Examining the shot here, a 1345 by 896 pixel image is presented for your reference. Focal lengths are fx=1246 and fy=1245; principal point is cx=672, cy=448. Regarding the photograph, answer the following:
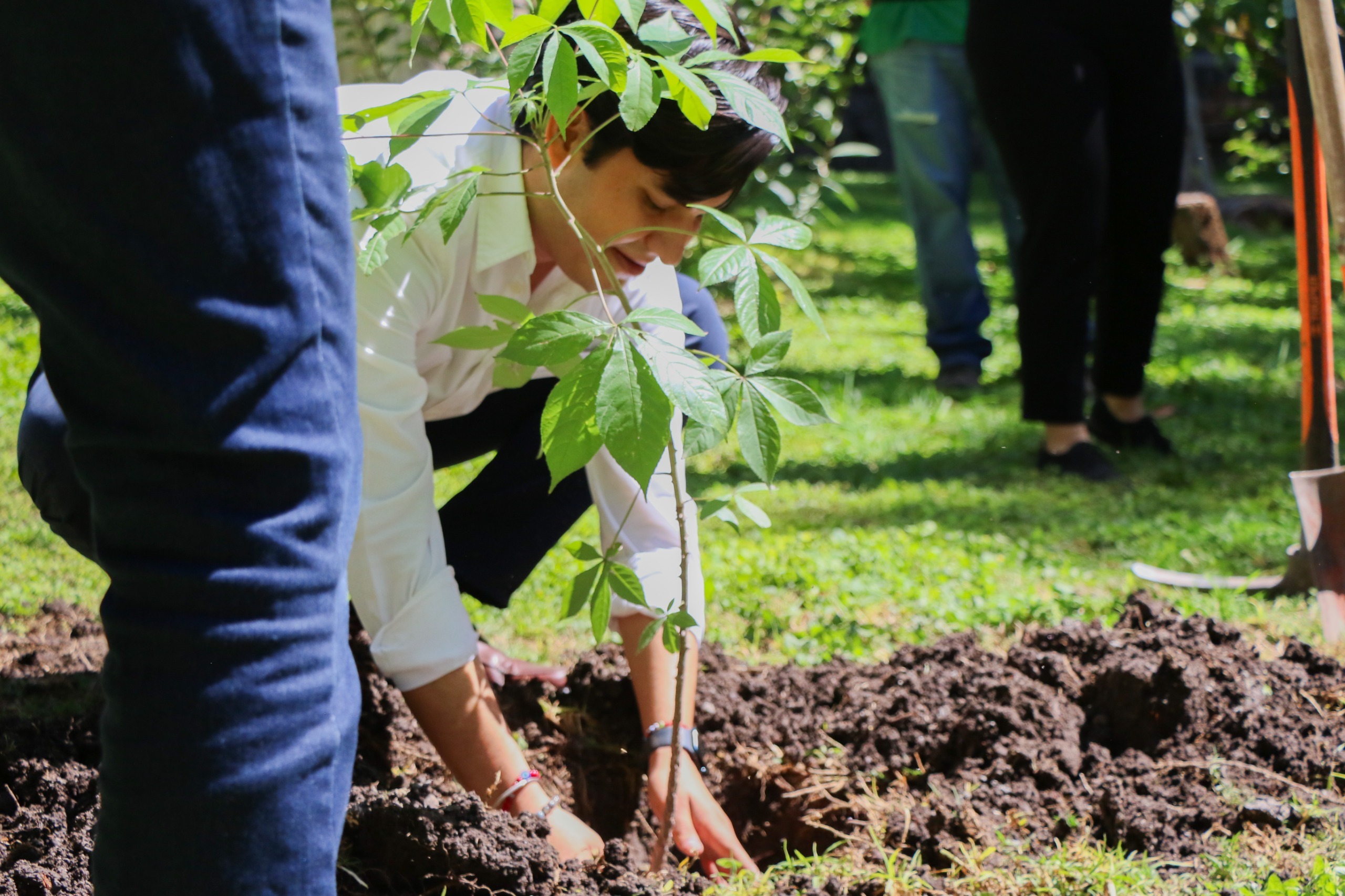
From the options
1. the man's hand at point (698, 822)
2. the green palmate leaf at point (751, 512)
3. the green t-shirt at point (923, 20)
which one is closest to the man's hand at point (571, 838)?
the man's hand at point (698, 822)

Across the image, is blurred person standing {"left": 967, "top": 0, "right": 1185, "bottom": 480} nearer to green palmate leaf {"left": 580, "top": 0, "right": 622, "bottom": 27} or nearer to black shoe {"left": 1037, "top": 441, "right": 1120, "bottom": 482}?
black shoe {"left": 1037, "top": 441, "right": 1120, "bottom": 482}

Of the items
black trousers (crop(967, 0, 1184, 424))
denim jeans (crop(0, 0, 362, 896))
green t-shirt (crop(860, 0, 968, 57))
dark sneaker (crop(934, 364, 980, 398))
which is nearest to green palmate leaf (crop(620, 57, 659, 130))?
denim jeans (crop(0, 0, 362, 896))

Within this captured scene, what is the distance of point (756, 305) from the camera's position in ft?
4.32

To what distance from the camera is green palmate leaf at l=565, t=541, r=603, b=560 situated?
145 centimetres

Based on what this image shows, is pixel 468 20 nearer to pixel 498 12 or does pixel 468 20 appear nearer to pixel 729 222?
pixel 498 12

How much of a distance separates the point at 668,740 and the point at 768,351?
0.80m

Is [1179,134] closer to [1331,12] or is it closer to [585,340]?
[1331,12]

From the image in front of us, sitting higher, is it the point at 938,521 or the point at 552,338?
the point at 552,338

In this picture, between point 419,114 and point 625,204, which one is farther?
point 625,204

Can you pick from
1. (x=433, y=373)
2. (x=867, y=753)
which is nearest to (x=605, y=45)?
(x=433, y=373)

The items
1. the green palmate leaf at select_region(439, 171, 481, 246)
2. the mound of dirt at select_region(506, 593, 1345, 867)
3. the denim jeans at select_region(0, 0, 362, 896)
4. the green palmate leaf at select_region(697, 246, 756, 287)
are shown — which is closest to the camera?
the denim jeans at select_region(0, 0, 362, 896)

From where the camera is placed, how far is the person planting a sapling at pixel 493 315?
1.67 m

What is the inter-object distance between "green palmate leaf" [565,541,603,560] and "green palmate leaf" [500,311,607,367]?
27 cm

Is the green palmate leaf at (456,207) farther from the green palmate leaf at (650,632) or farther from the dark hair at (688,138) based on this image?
the green palmate leaf at (650,632)
